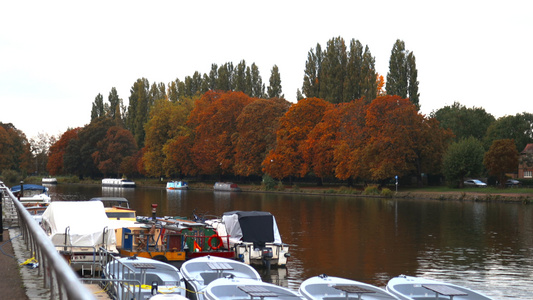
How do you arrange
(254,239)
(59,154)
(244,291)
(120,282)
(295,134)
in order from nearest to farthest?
(244,291)
(120,282)
(254,239)
(295,134)
(59,154)

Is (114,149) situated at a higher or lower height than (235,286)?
higher

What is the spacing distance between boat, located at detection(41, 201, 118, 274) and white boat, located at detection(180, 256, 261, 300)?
137 inches

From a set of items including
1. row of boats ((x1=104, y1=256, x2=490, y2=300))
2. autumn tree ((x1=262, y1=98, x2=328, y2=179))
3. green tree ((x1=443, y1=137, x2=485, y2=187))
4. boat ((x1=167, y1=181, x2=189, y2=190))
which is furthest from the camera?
boat ((x1=167, y1=181, x2=189, y2=190))

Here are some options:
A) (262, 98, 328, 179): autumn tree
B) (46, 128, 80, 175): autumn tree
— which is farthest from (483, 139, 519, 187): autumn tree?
(46, 128, 80, 175): autumn tree

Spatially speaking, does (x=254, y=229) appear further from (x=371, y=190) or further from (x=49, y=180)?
(x=49, y=180)

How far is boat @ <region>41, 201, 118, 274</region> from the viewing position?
19953 millimetres

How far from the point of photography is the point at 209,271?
58.6 ft

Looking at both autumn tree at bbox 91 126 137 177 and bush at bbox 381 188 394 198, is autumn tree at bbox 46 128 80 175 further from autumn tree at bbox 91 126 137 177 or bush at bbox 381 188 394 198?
bush at bbox 381 188 394 198

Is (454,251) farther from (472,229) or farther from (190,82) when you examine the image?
(190,82)

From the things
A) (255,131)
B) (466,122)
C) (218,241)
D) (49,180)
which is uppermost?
(466,122)

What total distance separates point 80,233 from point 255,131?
242 ft

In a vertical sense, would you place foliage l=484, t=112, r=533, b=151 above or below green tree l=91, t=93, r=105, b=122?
below

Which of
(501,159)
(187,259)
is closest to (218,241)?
(187,259)

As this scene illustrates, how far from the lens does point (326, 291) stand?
15281 mm
